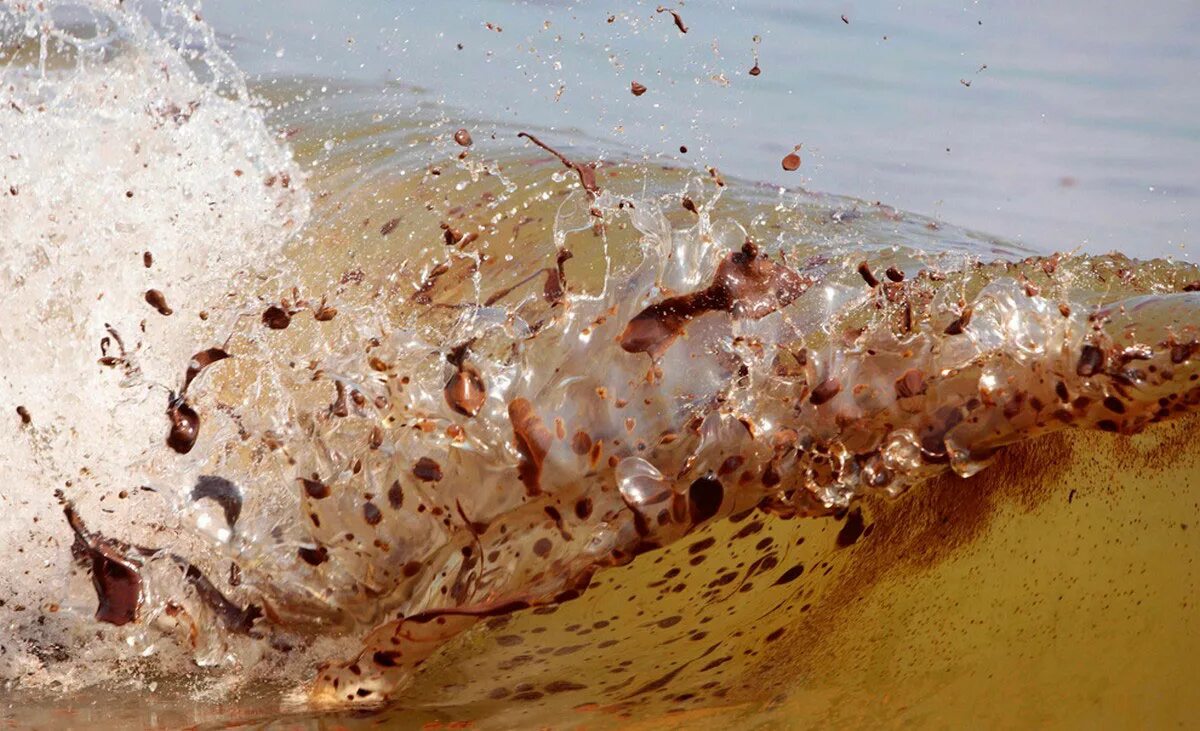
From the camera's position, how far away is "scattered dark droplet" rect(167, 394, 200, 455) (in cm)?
135

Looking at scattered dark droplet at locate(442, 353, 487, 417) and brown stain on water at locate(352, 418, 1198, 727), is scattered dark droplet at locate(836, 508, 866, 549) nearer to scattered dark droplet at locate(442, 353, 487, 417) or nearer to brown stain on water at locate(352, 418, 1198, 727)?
brown stain on water at locate(352, 418, 1198, 727)

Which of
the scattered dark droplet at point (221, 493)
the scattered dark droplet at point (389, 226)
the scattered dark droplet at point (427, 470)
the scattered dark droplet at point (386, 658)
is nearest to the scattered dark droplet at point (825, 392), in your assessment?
the scattered dark droplet at point (427, 470)

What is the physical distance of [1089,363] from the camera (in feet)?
3.83

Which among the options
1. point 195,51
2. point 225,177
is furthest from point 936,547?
point 195,51

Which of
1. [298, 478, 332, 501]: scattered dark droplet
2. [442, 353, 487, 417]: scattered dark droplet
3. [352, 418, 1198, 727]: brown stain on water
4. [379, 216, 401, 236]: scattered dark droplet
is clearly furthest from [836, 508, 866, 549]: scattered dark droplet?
[379, 216, 401, 236]: scattered dark droplet

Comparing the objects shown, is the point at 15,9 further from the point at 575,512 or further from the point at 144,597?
the point at 575,512

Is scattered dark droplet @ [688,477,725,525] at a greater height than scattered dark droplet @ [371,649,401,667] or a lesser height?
greater

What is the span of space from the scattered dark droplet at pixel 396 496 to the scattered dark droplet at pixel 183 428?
287mm

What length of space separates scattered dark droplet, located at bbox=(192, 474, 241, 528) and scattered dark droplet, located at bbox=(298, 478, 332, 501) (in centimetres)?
9

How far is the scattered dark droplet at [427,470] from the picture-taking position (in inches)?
46.7

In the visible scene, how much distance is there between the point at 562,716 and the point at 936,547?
0.42 m

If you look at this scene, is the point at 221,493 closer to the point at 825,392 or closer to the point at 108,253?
the point at 825,392

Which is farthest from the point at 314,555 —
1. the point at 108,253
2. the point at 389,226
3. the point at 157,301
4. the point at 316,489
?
the point at 389,226

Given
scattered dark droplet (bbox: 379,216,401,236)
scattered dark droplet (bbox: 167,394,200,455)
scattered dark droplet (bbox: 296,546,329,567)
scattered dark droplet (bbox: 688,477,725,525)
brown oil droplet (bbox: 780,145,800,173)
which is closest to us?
scattered dark droplet (bbox: 688,477,725,525)
